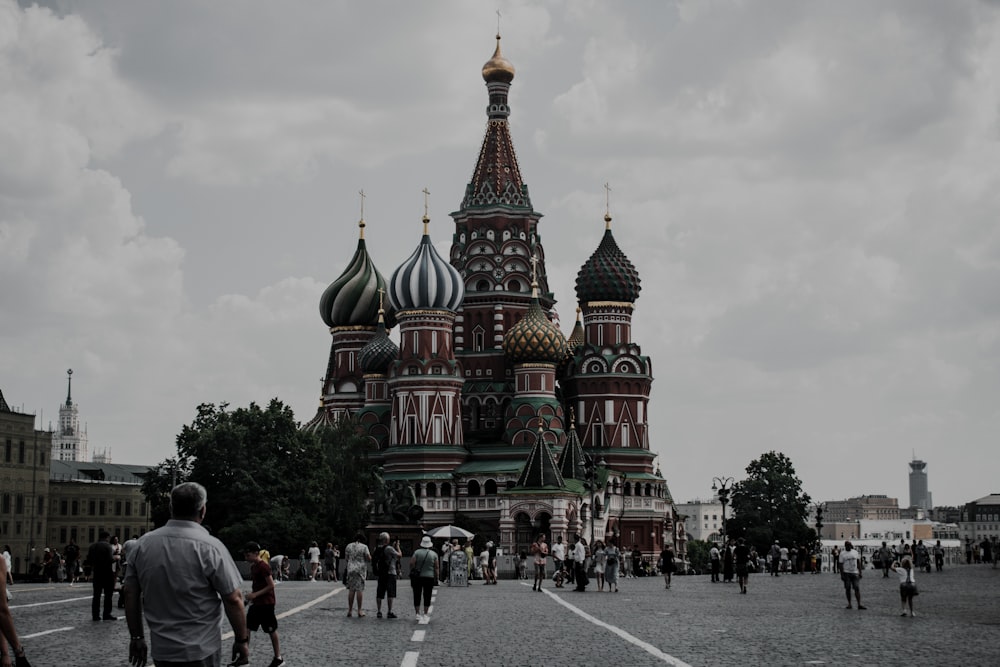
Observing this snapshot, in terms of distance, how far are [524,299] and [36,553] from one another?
136 ft

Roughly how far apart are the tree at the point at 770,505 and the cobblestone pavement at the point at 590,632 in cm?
6006

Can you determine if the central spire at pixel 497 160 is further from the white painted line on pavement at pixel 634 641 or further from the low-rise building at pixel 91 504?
the white painted line on pavement at pixel 634 641

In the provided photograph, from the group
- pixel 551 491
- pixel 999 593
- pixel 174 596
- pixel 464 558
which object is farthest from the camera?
pixel 551 491

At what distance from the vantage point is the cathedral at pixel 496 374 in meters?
82.1

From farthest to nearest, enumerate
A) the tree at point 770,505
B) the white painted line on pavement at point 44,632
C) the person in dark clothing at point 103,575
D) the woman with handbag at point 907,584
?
the tree at point 770,505, the woman with handbag at point 907,584, the person in dark clothing at point 103,575, the white painted line on pavement at point 44,632

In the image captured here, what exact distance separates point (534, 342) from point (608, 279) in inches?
341

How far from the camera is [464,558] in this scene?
43.2 m

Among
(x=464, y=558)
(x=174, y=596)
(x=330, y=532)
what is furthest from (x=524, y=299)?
(x=174, y=596)

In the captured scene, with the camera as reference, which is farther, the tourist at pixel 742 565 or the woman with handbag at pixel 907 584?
the tourist at pixel 742 565

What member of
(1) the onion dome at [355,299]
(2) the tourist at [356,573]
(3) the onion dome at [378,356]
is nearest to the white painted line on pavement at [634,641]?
(2) the tourist at [356,573]

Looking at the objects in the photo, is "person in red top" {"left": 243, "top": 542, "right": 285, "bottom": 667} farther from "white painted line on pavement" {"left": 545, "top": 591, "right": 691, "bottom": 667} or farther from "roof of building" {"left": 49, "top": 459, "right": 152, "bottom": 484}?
"roof of building" {"left": 49, "top": 459, "right": 152, "bottom": 484}

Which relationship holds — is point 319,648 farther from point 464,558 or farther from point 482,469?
point 482,469

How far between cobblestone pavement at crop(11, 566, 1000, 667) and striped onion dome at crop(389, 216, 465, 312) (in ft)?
160

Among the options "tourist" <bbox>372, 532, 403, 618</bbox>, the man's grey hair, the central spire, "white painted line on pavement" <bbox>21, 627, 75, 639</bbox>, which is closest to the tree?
the central spire
